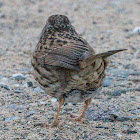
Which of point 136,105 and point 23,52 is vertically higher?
point 136,105

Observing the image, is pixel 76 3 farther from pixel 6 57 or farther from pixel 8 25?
pixel 6 57

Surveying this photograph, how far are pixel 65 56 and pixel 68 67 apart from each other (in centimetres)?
15

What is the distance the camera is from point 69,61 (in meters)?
4.37

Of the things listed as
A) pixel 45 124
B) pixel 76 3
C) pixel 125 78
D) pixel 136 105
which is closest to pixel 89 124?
pixel 45 124

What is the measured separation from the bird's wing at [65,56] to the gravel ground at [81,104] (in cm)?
94

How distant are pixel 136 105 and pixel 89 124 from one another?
98 centimetres

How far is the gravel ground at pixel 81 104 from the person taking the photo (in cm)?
493

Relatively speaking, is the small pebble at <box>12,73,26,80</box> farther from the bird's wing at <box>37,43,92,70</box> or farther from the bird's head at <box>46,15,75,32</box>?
the bird's wing at <box>37,43,92,70</box>

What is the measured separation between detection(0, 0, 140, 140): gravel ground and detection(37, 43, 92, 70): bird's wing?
0.94m

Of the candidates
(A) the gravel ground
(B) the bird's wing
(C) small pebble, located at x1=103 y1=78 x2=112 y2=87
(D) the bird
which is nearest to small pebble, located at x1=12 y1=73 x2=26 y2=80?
(A) the gravel ground

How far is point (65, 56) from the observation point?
174 inches

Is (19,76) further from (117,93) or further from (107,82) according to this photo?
(117,93)

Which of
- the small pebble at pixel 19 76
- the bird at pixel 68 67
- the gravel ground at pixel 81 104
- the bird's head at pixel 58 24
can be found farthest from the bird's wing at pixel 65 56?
the small pebble at pixel 19 76

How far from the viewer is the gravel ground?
493 cm
